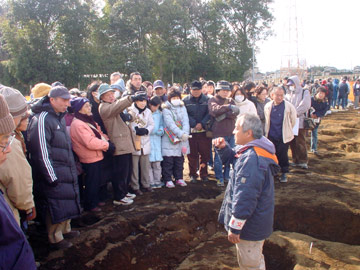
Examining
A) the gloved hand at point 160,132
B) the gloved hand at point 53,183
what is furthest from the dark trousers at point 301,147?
the gloved hand at point 53,183

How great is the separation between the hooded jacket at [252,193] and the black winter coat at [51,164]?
6.61 ft

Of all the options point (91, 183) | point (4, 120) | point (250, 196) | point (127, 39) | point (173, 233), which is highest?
point (127, 39)

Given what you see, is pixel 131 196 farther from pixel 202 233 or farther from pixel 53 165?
pixel 53 165

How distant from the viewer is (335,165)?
7770 millimetres

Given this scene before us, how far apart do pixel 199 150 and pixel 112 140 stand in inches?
83.3

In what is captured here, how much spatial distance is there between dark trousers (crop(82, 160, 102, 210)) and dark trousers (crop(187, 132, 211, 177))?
86.6 inches

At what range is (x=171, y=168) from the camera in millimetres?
6125

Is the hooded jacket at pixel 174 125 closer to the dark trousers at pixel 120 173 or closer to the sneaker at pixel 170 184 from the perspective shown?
the sneaker at pixel 170 184

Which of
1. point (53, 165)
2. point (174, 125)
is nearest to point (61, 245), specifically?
point (53, 165)

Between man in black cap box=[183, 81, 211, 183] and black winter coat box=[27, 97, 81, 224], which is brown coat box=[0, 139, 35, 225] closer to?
black winter coat box=[27, 97, 81, 224]

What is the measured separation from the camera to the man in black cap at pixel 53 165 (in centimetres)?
354

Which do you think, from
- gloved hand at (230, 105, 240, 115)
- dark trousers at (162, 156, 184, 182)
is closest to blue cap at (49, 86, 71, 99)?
dark trousers at (162, 156, 184, 182)

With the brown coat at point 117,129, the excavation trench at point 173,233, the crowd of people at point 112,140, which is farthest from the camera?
the brown coat at point 117,129

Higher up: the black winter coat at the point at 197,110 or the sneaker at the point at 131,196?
the black winter coat at the point at 197,110
